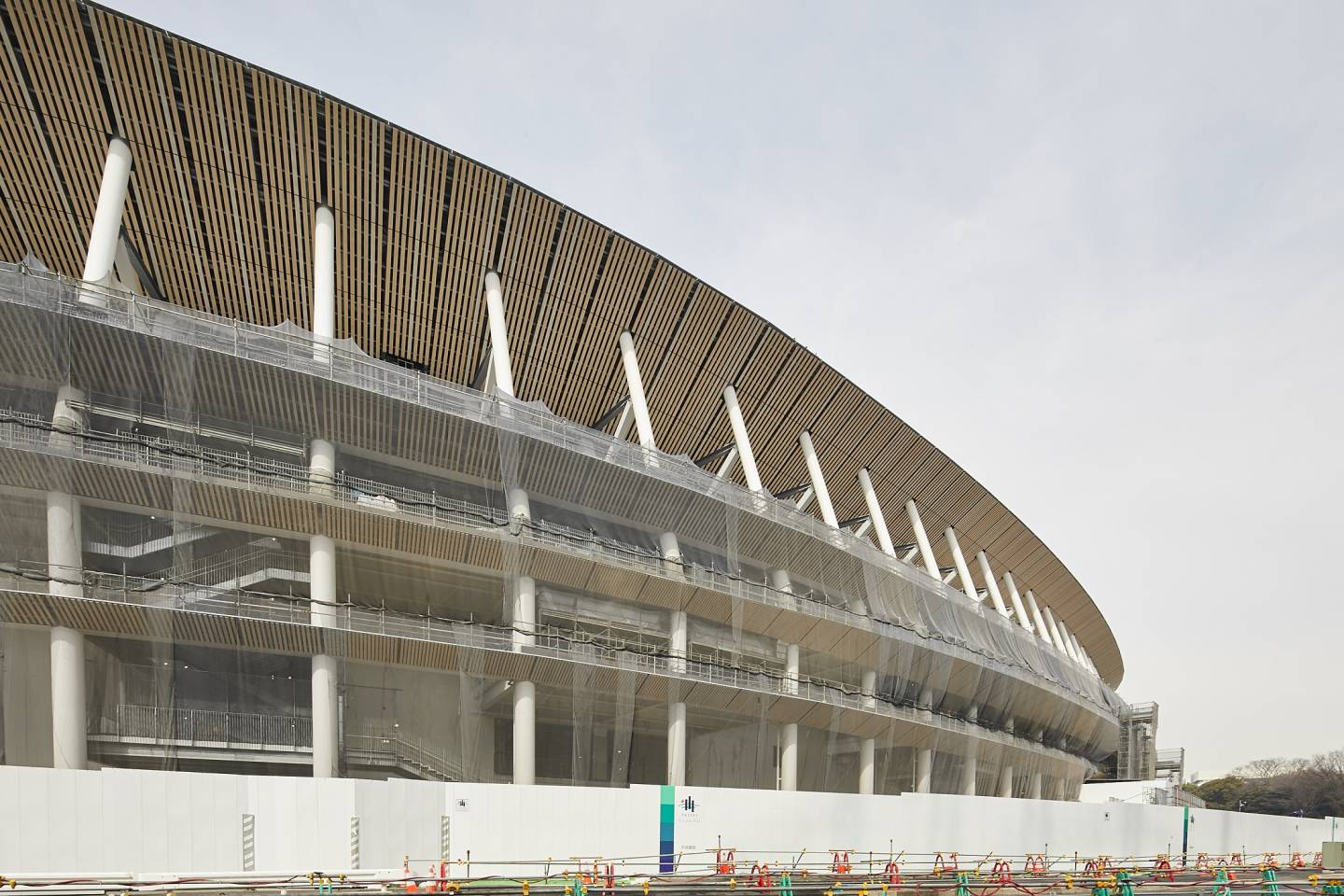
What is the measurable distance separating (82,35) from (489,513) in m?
12.6

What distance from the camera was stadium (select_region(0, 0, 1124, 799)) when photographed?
19.3 m

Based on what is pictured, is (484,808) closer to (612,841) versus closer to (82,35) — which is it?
(612,841)

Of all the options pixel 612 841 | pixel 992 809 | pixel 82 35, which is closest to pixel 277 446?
pixel 82 35

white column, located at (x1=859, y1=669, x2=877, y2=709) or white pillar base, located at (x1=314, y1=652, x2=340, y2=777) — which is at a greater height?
white pillar base, located at (x1=314, y1=652, x2=340, y2=777)

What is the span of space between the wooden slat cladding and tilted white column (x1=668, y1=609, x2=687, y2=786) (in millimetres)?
7235

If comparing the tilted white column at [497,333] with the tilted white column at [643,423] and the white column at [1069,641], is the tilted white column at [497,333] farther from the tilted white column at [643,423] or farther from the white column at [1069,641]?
the white column at [1069,641]

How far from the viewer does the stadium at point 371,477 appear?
760 inches

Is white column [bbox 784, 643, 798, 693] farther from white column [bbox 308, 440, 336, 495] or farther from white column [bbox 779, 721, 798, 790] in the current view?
white column [bbox 308, 440, 336, 495]

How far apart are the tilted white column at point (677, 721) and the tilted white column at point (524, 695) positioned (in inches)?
158

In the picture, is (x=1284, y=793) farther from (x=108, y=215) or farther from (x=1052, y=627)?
(x=108, y=215)

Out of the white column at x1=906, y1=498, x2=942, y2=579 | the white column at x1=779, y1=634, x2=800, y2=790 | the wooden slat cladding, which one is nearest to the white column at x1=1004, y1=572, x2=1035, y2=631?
the white column at x1=906, y1=498, x2=942, y2=579

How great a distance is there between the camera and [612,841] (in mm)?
20406

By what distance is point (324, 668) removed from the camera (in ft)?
68.6

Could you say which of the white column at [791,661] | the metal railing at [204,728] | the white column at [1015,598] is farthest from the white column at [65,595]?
the white column at [1015,598]
